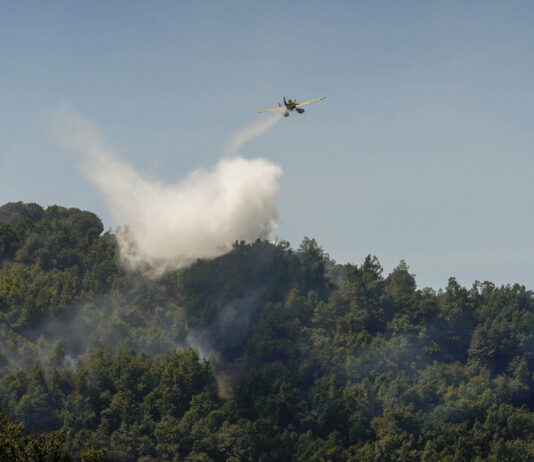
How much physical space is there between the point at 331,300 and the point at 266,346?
1776cm

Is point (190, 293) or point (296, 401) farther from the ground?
point (190, 293)

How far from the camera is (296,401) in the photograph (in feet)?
568

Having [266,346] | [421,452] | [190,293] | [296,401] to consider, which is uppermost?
[190,293]

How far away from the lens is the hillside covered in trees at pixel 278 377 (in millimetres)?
162000

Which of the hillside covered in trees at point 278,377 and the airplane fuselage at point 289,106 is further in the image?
the hillside covered in trees at point 278,377

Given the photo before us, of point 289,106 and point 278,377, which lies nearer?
point 289,106

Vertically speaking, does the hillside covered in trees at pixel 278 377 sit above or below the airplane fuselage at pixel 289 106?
below

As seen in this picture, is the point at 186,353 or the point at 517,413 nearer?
the point at 517,413

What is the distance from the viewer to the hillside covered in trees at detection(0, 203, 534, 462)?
162 m

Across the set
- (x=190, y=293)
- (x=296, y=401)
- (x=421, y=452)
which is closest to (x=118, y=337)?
(x=190, y=293)

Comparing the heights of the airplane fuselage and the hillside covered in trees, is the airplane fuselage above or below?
above

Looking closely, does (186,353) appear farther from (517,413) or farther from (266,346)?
(517,413)

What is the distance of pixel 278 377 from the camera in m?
177

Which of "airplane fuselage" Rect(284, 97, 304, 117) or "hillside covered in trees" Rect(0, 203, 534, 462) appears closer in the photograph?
"airplane fuselage" Rect(284, 97, 304, 117)
